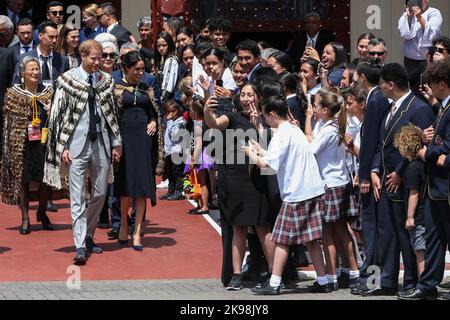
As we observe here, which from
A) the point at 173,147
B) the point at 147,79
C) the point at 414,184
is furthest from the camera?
the point at 173,147

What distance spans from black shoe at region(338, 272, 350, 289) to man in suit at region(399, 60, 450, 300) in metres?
0.75

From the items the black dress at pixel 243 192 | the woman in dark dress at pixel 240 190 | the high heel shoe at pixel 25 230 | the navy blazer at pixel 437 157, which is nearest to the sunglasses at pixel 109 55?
the high heel shoe at pixel 25 230

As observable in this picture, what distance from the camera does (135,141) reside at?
12117 mm

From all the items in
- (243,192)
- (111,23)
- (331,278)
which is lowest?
(331,278)

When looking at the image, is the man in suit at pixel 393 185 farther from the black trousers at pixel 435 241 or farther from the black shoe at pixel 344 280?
the black shoe at pixel 344 280

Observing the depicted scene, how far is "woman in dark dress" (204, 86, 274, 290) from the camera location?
33.6ft

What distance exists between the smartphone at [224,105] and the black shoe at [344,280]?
5.80ft

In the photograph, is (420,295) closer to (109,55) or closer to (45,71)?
(109,55)

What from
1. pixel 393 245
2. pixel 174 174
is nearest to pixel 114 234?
pixel 174 174

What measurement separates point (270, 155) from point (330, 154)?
0.74 m

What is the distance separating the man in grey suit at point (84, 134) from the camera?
37.6 feet

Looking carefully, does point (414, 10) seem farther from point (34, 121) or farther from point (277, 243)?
point (277, 243)

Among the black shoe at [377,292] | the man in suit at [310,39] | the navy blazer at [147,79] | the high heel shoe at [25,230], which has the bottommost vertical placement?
the black shoe at [377,292]

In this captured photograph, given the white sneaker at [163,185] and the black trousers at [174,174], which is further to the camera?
the white sneaker at [163,185]
